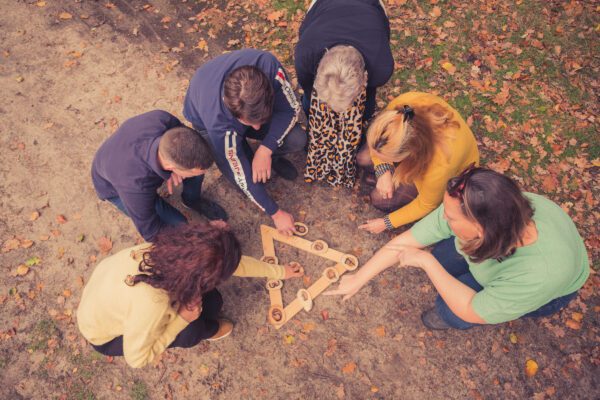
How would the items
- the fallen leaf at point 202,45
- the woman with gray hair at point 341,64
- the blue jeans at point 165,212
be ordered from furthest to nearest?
the fallen leaf at point 202,45 → the blue jeans at point 165,212 → the woman with gray hair at point 341,64

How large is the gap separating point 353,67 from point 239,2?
13.5 ft

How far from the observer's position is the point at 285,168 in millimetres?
4664

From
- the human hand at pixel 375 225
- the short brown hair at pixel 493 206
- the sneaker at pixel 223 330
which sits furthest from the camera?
the human hand at pixel 375 225

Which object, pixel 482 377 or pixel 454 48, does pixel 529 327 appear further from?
pixel 454 48

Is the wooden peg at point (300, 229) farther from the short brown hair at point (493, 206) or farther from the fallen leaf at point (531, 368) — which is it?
the fallen leaf at point (531, 368)

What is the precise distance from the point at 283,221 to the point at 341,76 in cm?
177

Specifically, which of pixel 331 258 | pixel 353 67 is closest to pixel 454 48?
pixel 353 67

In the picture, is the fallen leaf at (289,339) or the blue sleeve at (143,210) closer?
the blue sleeve at (143,210)

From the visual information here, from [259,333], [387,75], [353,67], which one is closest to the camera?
[353,67]

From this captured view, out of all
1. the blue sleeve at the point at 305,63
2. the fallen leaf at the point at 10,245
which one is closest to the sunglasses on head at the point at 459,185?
the blue sleeve at the point at 305,63

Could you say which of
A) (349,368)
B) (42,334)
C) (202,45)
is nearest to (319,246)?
(349,368)

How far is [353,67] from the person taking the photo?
117 inches

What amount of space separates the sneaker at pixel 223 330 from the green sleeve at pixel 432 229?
2194 millimetres

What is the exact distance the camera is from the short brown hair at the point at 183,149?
302 centimetres
